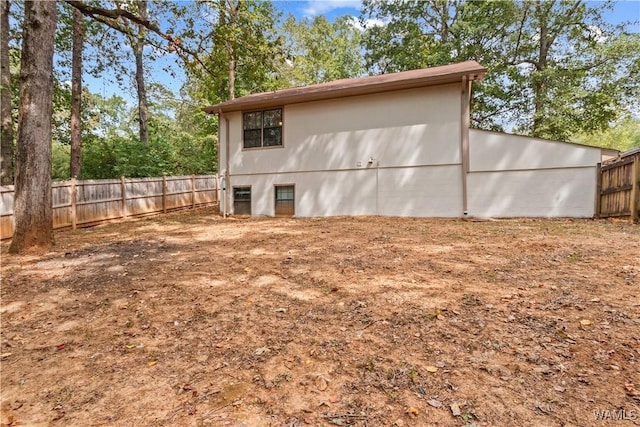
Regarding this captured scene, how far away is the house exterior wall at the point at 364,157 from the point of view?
30.9 ft

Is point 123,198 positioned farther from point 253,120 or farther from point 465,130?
point 465,130

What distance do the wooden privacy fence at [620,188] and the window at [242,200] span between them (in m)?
10.2

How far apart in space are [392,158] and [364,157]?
88 cm

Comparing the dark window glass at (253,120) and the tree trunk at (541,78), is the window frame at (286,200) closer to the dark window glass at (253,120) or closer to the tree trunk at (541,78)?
the dark window glass at (253,120)

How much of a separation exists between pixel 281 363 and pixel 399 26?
71.7 ft

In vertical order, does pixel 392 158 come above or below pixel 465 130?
below

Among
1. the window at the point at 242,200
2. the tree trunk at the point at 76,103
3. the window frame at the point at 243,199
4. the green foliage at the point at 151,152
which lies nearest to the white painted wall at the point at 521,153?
the window frame at the point at 243,199

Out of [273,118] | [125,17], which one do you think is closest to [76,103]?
[125,17]

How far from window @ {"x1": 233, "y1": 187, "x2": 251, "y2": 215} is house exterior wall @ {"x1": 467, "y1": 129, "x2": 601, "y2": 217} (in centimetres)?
728

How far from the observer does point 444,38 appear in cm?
1897

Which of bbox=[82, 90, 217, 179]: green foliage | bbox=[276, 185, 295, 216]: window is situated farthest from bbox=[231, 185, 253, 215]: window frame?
bbox=[82, 90, 217, 179]: green foliage

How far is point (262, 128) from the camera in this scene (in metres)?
11.5

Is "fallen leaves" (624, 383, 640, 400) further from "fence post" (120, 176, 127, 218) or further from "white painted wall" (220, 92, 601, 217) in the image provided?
"fence post" (120, 176, 127, 218)

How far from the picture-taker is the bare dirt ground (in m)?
1.86
